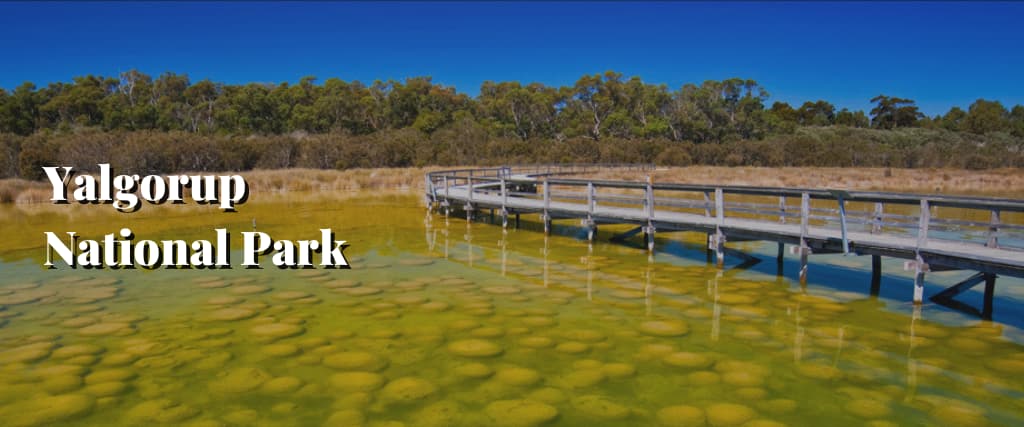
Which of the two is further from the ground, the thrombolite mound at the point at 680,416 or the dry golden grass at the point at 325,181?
the dry golden grass at the point at 325,181

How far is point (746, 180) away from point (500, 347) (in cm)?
3272

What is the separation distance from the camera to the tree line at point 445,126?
4484 centimetres

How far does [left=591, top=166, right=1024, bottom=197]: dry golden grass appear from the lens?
3314cm

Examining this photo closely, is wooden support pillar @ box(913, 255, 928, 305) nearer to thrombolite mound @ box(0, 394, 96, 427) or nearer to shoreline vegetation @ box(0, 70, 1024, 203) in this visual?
thrombolite mound @ box(0, 394, 96, 427)

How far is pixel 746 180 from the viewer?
37.3 metres

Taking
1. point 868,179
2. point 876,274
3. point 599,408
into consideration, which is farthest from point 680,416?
point 868,179

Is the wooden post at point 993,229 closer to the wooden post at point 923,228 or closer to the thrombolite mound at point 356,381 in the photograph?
the wooden post at point 923,228

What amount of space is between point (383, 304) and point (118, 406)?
4.06 metres

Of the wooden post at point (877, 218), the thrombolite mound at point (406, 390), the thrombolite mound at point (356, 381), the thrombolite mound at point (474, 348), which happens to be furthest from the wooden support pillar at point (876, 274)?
the thrombolite mound at point (356, 381)

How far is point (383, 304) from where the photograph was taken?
9.59 m

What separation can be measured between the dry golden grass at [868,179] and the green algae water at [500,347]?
22.3 meters

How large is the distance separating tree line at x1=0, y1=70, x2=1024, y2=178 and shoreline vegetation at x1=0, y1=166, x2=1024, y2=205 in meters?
7.25

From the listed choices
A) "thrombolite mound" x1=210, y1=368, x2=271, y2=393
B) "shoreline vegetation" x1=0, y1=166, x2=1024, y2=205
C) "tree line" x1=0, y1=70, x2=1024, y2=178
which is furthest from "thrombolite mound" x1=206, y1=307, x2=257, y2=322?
"tree line" x1=0, y1=70, x2=1024, y2=178

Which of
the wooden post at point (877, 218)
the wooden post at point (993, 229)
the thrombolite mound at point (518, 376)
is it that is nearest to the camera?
the thrombolite mound at point (518, 376)
